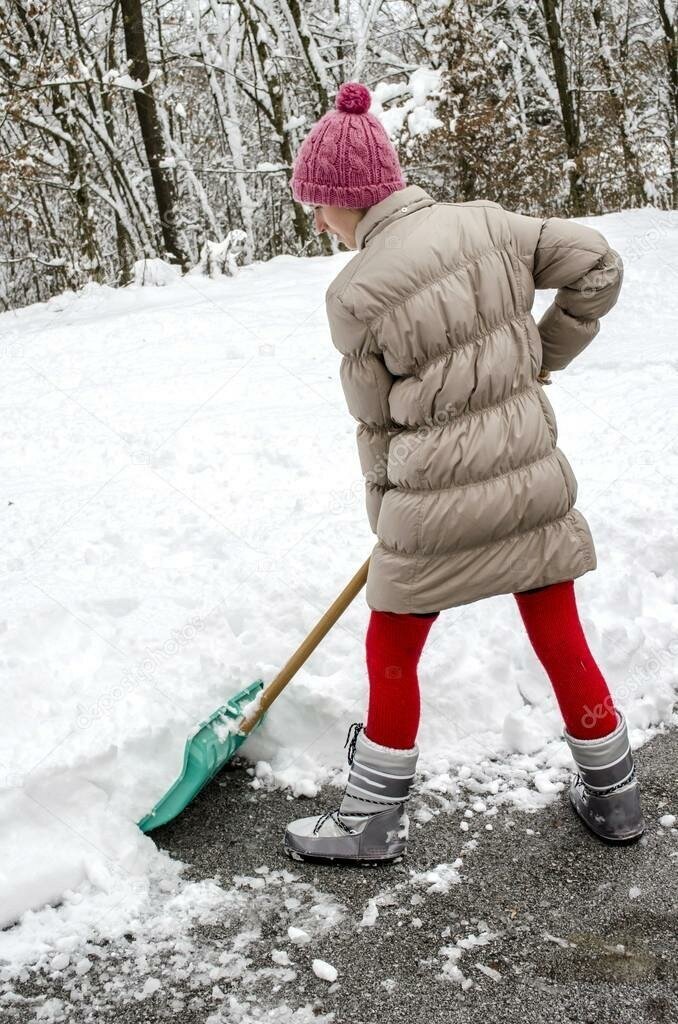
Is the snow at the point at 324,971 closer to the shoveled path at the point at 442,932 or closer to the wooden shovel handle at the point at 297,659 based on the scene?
the shoveled path at the point at 442,932

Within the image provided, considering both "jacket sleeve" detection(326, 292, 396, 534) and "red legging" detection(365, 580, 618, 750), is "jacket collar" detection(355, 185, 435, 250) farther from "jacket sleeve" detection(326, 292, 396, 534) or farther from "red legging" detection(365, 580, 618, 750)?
"red legging" detection(365, 580, 618, 750)

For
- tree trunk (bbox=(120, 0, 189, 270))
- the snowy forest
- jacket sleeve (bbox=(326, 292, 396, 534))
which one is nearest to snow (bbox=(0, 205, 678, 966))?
jacket sleeve (bbox=(326, 292, 396, 534))

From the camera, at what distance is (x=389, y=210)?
218 centimetres

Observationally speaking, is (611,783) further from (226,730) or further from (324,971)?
(226,730)

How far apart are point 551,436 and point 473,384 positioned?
0.28 metres

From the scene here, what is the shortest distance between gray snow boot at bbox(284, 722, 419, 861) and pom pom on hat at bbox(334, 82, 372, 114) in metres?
1.58

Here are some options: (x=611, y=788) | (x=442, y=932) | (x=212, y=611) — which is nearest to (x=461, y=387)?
Result: (x=611, y=788)

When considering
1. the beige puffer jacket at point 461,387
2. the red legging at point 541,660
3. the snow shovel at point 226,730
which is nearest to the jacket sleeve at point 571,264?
the beige puffer jacket at point 461,387

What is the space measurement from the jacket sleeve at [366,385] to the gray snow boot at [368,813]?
2.27ft

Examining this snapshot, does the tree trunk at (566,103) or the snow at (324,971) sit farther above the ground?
the tree trunk at (566,103)

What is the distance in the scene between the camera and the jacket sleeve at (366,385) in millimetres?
2154

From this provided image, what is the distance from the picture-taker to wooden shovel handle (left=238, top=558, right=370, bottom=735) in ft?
9.14

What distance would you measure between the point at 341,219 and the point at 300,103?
42.5ft

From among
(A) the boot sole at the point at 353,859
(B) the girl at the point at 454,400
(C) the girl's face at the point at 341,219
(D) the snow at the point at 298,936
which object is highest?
(C) the girl's face at the point at 341,219
